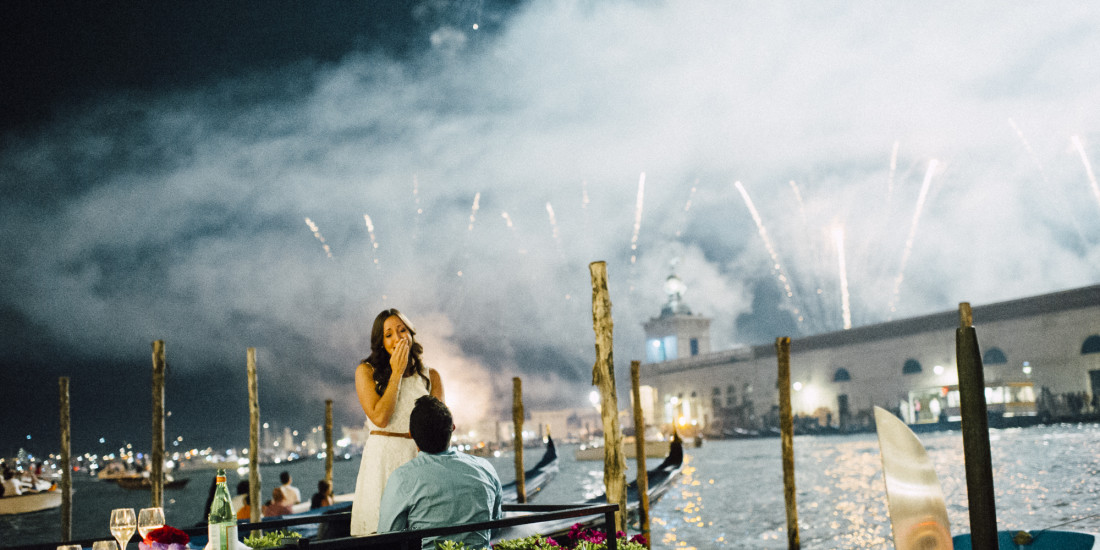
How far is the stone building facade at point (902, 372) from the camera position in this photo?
1492 inches

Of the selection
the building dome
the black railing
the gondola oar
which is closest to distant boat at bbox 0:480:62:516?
the black railing

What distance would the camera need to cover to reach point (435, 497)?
9.00 feet

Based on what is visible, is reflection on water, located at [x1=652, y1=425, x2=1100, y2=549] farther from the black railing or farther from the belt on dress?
the belt on dress

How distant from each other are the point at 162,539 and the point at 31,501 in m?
27.9

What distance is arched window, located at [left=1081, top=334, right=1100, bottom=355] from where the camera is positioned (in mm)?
36750

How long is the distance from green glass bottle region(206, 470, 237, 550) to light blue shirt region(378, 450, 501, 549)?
61cm

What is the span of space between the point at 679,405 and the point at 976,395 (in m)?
62.5

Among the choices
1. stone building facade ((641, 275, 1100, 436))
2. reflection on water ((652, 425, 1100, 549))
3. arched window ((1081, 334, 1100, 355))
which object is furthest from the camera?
stone building facade ((641, 275, 1100, 436))

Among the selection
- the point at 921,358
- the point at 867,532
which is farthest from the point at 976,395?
the point at 921,358

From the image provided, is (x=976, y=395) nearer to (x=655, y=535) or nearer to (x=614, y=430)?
(x=614, y=430)

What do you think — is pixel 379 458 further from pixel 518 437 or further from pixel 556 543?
pixel 518 437

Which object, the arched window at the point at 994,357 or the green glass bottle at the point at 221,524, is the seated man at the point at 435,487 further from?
the arched window at the point at 994,357

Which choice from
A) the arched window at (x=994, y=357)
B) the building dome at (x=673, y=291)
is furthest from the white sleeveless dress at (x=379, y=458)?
the building dome at (x=673, y=291)

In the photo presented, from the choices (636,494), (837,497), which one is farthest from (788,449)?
(837,497)
